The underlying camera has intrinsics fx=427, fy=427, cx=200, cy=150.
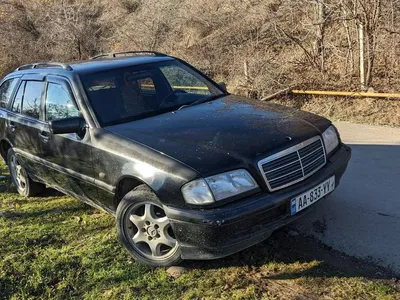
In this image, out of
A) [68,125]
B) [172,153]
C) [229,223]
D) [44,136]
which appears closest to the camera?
[229,223]

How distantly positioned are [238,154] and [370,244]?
1503mm

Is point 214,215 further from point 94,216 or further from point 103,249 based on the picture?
point 94,216

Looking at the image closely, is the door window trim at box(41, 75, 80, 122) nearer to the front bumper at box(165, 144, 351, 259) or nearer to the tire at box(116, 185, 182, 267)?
the tire at box(116, 185, 182, 267)

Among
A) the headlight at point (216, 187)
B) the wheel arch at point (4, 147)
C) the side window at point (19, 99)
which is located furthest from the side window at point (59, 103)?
the headlight at point (216, 187)

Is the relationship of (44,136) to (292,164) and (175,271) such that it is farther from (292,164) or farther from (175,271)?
(292,164)

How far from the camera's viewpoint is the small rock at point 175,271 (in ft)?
11.6

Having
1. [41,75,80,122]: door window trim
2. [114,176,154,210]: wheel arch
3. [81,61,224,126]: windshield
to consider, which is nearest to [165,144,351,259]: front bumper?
[114,176,154,210]: wheel arch

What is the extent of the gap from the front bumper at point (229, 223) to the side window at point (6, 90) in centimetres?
357

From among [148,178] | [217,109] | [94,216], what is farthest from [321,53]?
[148,178]

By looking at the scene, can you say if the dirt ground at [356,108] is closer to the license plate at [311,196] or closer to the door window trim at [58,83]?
the license plate at [311,196]

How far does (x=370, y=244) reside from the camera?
12.3 feet

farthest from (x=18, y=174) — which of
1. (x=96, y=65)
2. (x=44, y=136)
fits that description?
(x=96, y=65)

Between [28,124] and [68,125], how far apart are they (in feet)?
4.45

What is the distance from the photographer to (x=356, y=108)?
824 cm
